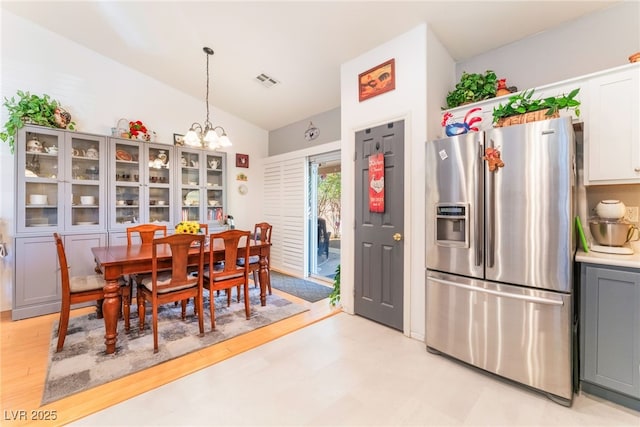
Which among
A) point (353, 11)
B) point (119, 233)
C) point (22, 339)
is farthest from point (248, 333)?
point (353, 11)

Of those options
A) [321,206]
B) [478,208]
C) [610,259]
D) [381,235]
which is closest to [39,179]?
[321,206]

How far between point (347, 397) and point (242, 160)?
4400mm

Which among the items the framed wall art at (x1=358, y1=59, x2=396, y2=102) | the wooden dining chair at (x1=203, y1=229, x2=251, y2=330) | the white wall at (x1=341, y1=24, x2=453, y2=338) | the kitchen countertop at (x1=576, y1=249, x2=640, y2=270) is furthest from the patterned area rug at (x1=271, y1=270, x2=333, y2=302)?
the kitchen countertop at (x1=576, y1=249, x2=640, y2=270)

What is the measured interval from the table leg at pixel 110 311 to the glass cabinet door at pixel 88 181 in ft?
5.61

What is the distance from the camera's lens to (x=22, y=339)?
100 inches

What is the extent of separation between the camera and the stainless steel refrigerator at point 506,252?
1.71m

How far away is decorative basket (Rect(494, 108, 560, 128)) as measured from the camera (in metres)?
1.88

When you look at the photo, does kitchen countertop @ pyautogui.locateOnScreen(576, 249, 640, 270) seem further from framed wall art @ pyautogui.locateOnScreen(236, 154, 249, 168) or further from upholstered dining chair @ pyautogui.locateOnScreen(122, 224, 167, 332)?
framed wall art @ pyautogui.locateOnScreen(236, 154, 249, 168)

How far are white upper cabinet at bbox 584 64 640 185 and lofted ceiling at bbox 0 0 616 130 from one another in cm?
80

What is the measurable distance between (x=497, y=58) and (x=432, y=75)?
0.78 meters

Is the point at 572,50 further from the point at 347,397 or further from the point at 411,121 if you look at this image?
the point at 347,397

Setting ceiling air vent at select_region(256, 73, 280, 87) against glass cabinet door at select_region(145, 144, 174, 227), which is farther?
glass cabinet door at select_region(145, 144, 174, 227)

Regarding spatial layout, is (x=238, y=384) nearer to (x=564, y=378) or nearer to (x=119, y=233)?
(x=564, y=378)

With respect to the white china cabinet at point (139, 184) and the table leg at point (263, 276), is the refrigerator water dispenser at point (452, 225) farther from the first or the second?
the white china cabinet at point (139, 184)
